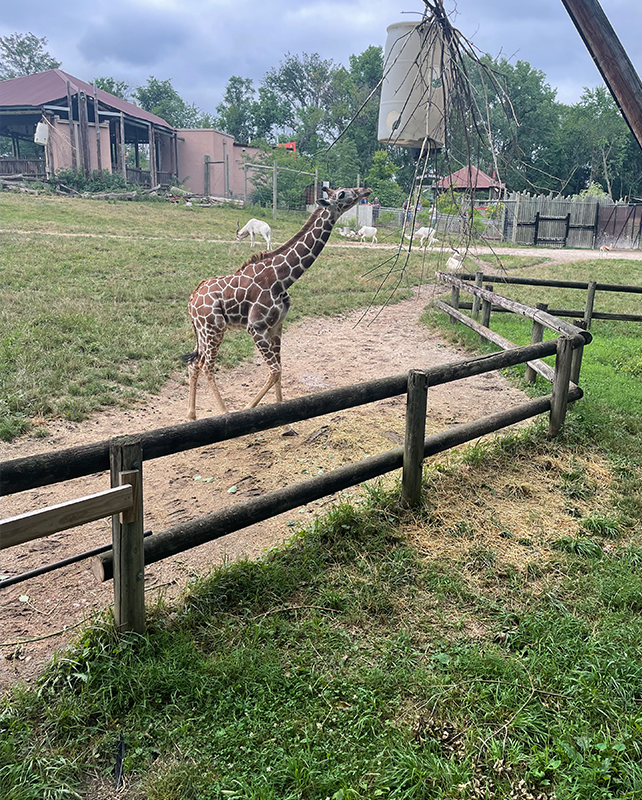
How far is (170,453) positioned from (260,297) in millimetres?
2803

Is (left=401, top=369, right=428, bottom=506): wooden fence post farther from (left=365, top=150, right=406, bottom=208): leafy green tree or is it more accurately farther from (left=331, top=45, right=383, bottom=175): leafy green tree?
(left=331, top=45, right=383, bottom=175): leafy green tree

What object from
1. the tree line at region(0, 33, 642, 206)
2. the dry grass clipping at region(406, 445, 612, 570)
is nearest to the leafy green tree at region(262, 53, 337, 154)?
the tree line at region(0, 33, 642, 206)

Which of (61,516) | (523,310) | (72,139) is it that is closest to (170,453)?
(61,516)

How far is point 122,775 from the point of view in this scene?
6.98ft

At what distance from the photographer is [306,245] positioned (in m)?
5.27

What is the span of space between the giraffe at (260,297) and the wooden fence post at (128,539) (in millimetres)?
2893

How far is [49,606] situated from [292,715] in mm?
1546

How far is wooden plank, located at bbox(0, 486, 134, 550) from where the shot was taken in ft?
7.02

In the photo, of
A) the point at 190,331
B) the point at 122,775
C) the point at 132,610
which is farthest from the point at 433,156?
the point at 190,331

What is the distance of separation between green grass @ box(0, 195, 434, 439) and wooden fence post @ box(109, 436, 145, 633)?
3.19 metres

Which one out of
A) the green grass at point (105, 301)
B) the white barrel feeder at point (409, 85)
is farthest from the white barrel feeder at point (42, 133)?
the white barrel feeder at point (409, 85)

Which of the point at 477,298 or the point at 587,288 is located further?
the point at 477,298

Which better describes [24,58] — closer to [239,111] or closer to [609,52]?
[239,111]

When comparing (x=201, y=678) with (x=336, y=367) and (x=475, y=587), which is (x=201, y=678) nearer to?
(x=475, y=587)
